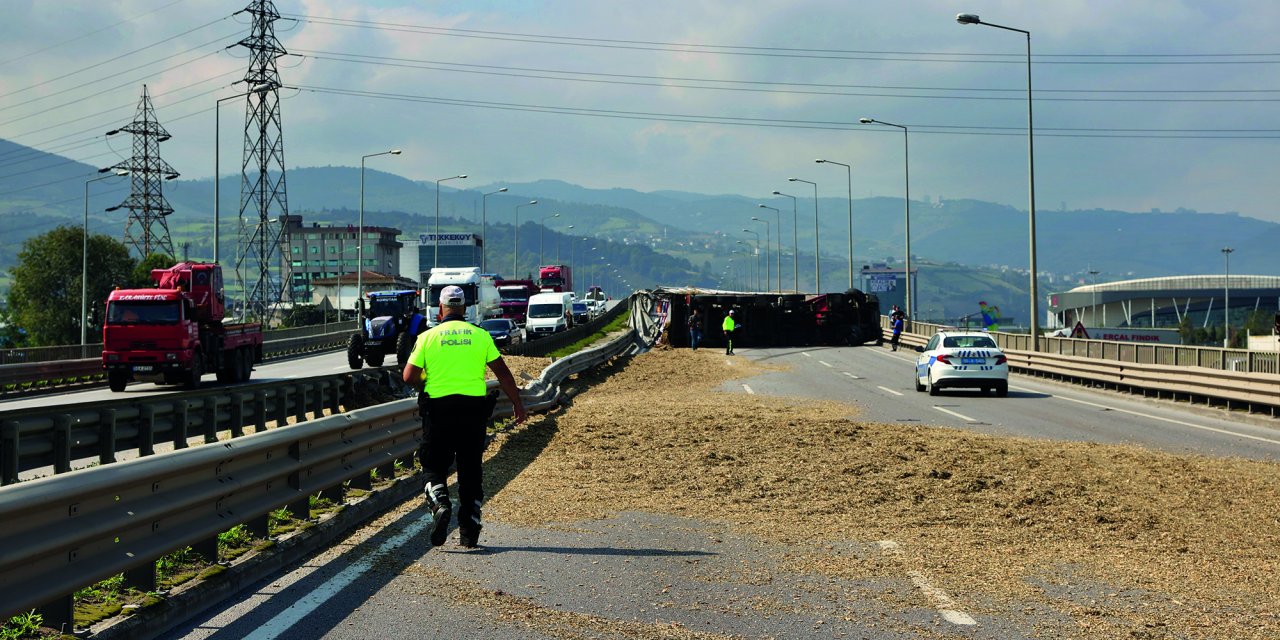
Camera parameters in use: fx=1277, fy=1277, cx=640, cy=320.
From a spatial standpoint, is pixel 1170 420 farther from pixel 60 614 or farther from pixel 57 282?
pixel 57 282

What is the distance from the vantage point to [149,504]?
6961 mm

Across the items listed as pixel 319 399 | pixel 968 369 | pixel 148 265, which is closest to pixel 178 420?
pixel 319 399

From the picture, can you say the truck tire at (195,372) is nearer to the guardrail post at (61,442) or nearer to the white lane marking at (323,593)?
the guardrail post at (61,442)

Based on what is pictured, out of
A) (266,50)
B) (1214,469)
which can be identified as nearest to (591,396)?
(1214,469)

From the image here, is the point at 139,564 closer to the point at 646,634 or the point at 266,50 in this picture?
the point at 646,634

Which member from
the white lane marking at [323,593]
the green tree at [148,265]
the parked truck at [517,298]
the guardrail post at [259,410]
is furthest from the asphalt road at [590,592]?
the green tree at [148,265]

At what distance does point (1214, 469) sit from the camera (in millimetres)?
13242

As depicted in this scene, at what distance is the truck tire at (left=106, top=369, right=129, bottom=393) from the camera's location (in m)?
31.6

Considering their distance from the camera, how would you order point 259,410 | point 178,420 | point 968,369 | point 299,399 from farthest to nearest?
point 968,369 < point 299,399 < point 259,410 < point 178,420

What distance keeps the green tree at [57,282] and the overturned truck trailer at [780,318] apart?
66917 millimetres

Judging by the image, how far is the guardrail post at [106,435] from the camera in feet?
43.1

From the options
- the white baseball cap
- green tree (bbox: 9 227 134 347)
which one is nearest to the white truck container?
the white baseball cap

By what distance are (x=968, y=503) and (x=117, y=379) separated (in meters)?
26.1

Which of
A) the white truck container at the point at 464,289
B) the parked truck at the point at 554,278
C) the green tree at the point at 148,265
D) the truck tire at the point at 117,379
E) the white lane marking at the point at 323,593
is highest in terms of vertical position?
the green tree at the point at 148,265
